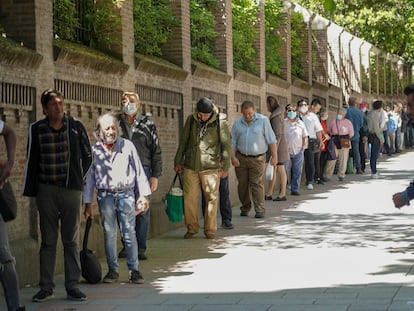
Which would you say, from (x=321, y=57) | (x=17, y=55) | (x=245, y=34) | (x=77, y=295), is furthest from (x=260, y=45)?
(x=77, y=295)

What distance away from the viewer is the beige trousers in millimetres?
15305

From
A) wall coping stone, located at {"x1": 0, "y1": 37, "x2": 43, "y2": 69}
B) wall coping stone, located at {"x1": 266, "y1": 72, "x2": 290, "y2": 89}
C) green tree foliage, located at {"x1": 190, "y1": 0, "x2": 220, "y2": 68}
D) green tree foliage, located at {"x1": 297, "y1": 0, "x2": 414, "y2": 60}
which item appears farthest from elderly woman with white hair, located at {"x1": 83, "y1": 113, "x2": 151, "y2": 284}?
green tree foliage, located at {"x1": 297, "y1": 0, "x2": 414, "y2": 60}

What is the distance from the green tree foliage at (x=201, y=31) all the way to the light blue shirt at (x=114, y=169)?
9239 millimetres

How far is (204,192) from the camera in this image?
15.4 meters

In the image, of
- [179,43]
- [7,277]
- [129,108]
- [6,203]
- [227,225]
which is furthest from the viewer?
[179,43]

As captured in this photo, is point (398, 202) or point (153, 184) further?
point (153, 184)

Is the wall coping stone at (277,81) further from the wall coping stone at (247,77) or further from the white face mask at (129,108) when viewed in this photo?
the white face mask at (129,108)

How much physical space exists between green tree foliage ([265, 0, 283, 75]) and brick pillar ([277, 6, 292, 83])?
4.3 inches

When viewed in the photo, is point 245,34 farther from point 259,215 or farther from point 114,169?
point 114,169

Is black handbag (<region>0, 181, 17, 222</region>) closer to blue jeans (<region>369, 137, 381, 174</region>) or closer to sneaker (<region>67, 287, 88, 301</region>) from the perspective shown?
sneaker (<region>67, 287, 88, 301</region>)

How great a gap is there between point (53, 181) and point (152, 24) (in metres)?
7.63

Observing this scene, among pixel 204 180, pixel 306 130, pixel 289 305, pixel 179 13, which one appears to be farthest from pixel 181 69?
pixel 289 305

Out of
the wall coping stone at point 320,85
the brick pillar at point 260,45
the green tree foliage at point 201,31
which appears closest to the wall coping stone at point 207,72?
the green tree foliage at point 201,31

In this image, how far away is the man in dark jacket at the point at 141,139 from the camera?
13016 mm
